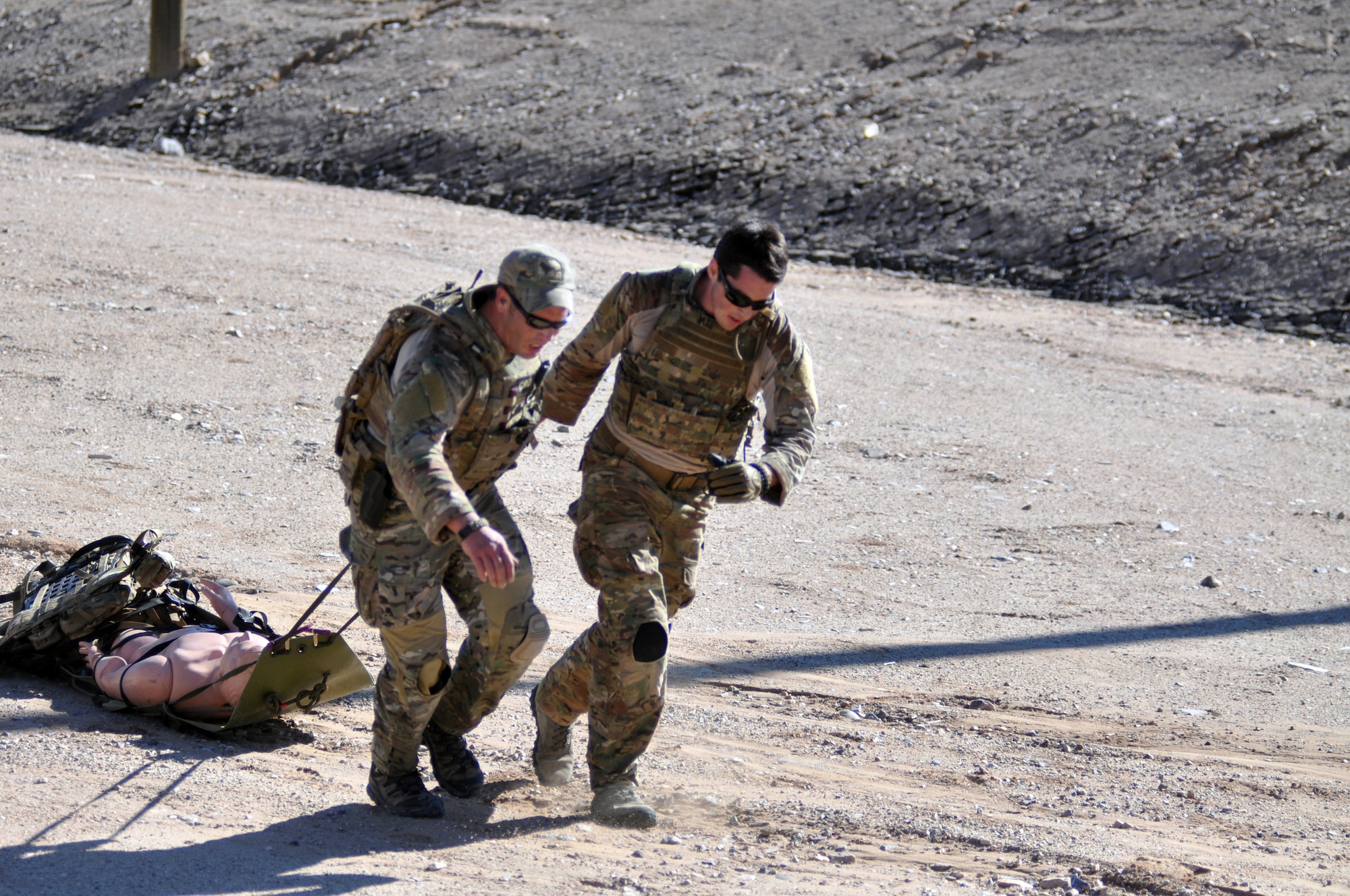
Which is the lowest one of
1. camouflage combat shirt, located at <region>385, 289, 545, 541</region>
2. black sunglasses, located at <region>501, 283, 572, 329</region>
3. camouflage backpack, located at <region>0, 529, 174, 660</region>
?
camouflage backpack, located at <region>0, 529, 174, 660</region>

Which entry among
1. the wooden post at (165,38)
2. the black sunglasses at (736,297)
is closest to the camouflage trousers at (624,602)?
the black sunglasses at (736,297)

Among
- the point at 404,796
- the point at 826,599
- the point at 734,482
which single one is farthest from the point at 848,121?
the point at 404,796

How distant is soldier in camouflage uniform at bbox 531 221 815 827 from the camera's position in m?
3.54

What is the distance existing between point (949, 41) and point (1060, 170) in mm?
3914

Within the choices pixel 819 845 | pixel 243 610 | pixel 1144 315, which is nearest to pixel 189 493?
pixel 243 610

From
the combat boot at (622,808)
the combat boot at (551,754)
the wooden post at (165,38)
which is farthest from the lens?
the wooden post at (165,38)

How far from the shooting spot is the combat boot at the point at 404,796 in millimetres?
3516

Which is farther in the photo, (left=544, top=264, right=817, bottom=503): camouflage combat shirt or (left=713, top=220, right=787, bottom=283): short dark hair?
(left=544, top=264, right=817, bottom=503): camouflage combat shirt

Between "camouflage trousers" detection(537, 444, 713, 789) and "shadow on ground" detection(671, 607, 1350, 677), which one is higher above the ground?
"camouflage trousers" detection(537, 444, 713, 789)

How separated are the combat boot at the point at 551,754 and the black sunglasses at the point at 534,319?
127 cm

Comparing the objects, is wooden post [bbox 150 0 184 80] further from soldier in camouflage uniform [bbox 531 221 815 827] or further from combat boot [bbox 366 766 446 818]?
combat boot [bbox 366 766 446 818]

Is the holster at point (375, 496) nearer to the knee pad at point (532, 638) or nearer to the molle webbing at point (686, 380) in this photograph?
the knee pad at point (532, 638)

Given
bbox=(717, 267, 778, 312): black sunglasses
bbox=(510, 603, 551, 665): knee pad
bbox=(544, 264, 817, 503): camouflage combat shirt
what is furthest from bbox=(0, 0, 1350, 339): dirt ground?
bbox=(510, 603, 551, 665): knee pad

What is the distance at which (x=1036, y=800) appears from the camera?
13.2 ft
